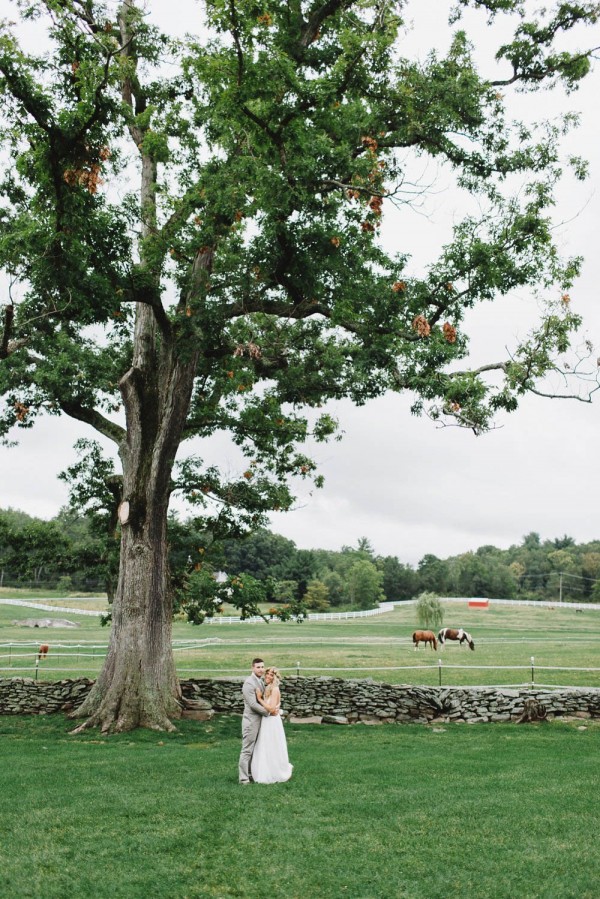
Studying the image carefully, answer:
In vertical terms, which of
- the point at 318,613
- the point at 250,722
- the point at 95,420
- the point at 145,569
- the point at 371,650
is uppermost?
the point at 95,420

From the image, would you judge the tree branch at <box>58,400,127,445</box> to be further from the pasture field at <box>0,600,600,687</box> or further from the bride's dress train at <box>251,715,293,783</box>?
the bride's dress train at <box>251,715,293,783</box>

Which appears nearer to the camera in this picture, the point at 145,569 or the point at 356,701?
the point at 145,569

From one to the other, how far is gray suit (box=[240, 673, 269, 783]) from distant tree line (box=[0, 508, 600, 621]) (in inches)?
278

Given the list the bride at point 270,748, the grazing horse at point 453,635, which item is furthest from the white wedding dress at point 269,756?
the grazing horse at point 453,635

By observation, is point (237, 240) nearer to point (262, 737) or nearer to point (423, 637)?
point (262, 737)

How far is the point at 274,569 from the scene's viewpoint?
8956 centimetres

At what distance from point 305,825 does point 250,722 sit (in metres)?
2.33

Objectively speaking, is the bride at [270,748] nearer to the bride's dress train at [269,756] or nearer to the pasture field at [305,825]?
the bride's dress train at [269,756]

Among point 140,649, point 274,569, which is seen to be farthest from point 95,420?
point 274,569

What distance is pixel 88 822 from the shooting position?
8203 mm

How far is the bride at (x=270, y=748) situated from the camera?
403 inches

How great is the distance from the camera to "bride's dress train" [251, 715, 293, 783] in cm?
1023

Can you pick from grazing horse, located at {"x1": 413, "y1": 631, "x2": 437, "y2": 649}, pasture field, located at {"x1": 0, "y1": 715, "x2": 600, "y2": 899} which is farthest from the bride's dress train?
grazing horse, located at {"x1": 413, "y1": 631, "x2": 437, "y2": 649}

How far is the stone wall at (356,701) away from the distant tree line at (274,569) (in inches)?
80.6
